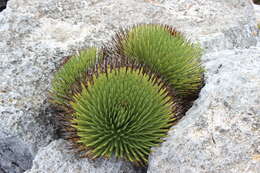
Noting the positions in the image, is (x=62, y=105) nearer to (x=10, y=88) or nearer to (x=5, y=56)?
(x=10, y=88)

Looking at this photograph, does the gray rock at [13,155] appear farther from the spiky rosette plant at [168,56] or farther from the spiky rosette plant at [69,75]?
the spiky rosette plant at [168,56]

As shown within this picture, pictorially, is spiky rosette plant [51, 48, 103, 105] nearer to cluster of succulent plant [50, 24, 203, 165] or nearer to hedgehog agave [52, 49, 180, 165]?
cluster of succulent plant [50, 24, 203, 165]

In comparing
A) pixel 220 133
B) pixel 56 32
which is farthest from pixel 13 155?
pixel 220 133

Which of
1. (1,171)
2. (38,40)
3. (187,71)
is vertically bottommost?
(1,171)

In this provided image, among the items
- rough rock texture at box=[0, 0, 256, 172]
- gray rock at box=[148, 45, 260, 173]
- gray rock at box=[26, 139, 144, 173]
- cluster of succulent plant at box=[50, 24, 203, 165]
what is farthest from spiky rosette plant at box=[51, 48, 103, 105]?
gray rock at box=[148, 45, 260, 173]

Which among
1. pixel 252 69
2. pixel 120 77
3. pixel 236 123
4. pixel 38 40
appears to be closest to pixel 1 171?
pixel 38 40

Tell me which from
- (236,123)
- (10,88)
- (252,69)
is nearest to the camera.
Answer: (236,123)

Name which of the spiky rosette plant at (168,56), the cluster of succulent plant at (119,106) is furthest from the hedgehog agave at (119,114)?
the spiky rosette plant at (168,56)

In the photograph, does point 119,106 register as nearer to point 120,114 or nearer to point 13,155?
point 120,114
